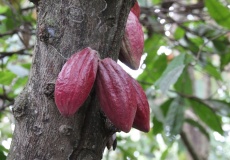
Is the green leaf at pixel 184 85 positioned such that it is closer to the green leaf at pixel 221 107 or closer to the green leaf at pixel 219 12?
the green leaf at pixel 221 107

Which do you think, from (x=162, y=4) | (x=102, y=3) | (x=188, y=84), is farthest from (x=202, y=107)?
(x=102, y=3)

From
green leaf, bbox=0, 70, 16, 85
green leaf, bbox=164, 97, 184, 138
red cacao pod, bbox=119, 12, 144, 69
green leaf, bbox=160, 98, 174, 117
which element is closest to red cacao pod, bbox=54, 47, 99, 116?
red cacao pod, bbox=119, 12, 144, 69

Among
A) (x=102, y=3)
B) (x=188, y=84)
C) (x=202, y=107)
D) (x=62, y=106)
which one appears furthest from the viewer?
(x=188, y=84)

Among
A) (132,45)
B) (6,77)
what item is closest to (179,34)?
(6,77)

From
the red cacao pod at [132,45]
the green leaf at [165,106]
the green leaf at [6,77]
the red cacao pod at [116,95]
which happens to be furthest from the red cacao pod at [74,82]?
the green leaf at [165,106]

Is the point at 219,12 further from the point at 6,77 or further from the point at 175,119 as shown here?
the point at 6,77

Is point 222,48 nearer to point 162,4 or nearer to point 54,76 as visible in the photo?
point 162,4

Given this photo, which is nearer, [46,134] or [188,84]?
[46,134]
